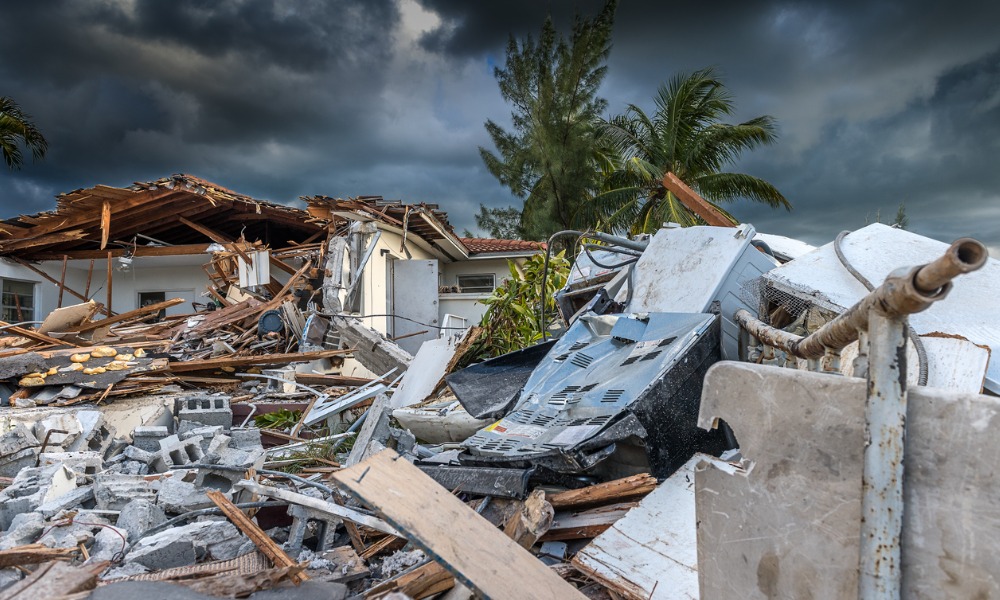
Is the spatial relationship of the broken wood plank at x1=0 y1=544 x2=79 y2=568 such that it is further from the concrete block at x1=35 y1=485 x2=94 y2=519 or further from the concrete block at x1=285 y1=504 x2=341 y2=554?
the concrete block at x1=285 y1=504 x2=341 y2=554

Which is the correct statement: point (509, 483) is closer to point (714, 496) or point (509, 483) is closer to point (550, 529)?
point (550, 529)

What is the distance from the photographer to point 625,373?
3553 millimetres

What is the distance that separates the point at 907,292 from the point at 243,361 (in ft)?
27.5

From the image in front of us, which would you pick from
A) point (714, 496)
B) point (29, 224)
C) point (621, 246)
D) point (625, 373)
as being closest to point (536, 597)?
point (714, 496)

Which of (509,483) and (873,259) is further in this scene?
(873,259)

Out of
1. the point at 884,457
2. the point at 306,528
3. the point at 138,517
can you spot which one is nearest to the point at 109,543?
the point at 138,517

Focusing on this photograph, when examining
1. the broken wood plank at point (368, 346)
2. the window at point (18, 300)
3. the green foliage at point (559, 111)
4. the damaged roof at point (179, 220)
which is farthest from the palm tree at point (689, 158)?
the window at point (18, 300)

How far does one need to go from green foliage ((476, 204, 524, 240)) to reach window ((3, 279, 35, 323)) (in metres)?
17.6

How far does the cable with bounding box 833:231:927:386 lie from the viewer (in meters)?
2.51

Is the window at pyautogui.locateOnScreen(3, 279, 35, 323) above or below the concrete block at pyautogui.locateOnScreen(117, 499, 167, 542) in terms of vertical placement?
above

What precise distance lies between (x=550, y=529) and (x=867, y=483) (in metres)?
1.86

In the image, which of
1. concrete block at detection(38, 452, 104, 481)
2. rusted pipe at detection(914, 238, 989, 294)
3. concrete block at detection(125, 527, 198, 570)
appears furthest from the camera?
concrete block at detection(38, 452, 104, 481)

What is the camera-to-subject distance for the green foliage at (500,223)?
27297 millimetres

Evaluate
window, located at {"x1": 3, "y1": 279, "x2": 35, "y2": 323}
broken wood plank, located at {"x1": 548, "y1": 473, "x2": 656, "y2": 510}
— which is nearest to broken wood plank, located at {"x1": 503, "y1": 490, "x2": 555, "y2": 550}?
broken wood plank, located at {"x1": 548, "y1": 473, "x2": 656, "y2": 510}
